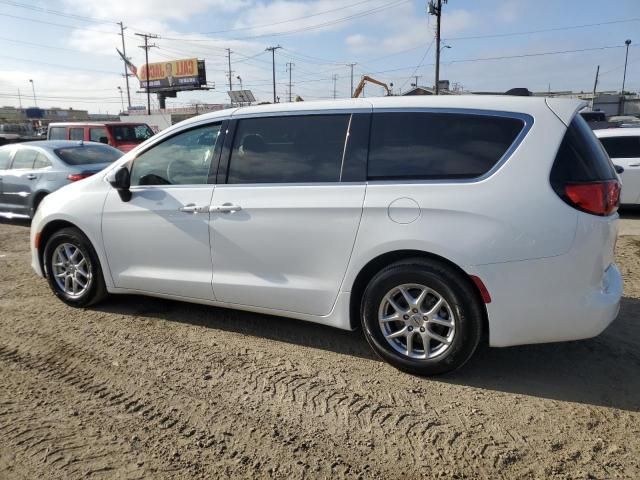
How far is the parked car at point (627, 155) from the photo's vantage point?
349 inches

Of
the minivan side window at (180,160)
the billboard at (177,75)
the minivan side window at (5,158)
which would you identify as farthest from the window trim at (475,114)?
the billboard at (177,75)

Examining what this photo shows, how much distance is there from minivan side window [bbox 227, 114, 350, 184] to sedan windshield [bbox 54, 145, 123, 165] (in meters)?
6.22

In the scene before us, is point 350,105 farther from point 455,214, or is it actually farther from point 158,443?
point 158,443

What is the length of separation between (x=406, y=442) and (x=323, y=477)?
1.65ft

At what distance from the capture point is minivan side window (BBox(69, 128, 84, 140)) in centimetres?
1377

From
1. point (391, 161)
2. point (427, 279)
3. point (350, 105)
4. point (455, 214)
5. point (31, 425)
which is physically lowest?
point (31, 425)

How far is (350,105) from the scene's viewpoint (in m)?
3.45

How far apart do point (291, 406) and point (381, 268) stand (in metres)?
1.05

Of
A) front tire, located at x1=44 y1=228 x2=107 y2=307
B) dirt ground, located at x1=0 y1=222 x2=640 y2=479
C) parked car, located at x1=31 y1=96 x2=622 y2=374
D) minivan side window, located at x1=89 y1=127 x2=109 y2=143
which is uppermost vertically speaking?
minivan side window, located at x1=89 y1=127 x2=109 y2=143

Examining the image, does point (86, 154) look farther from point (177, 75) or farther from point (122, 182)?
point (177, 75)

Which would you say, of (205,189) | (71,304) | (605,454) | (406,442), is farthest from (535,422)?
(71,304)

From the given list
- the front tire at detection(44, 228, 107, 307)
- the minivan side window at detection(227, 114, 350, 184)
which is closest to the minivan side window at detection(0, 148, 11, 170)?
the front tire at detection(44, 228, 107, 307)

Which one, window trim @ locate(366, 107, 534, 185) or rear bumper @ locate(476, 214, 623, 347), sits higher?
window trim @ locate(366, 107, 534, 185)

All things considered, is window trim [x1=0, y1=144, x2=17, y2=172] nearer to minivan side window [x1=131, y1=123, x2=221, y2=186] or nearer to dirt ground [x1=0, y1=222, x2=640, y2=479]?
dirt ground [x1=0, y1=222, x2=640, y2=479]
